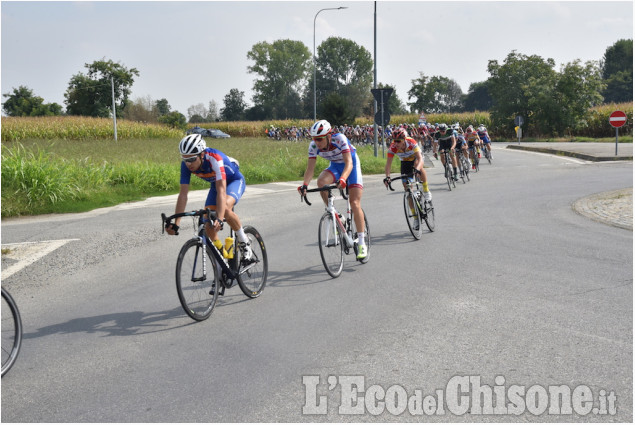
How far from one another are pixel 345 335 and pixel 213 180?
86.6 inches

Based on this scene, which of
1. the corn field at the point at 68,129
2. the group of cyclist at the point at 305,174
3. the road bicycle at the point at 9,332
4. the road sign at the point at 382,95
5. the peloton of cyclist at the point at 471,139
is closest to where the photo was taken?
the road bicycle at the point at 9,332

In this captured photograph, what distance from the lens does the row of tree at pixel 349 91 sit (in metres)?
54.5

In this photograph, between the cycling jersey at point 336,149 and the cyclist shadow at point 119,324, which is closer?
the cyclist shadow at point 119,324

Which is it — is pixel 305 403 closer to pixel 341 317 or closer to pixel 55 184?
pixel 341 317

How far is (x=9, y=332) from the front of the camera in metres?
4.76

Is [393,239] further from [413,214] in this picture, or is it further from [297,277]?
[297,277]

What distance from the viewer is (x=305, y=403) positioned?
13.3 ft

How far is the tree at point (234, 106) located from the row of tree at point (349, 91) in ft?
0.63

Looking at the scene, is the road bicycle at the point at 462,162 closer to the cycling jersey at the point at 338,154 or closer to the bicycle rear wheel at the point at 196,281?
the cycling jersey at the point at 338,154

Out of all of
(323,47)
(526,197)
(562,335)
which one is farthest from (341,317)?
(323,47)

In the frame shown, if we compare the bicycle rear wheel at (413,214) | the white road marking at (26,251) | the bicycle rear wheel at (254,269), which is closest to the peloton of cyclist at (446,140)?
the bicycle rear wheel at (413,214)

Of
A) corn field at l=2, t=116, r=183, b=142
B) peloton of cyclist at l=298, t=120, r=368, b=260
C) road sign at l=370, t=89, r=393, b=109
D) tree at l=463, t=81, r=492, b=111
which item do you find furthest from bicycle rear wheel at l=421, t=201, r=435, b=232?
tree at l=463, t=81, r=492, b=111

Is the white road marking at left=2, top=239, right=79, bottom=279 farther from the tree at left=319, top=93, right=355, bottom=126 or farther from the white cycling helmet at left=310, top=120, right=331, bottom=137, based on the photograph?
the tree at left=319, top=93, right=355, bottom=126

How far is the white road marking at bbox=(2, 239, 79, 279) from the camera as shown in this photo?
8.82 meters
